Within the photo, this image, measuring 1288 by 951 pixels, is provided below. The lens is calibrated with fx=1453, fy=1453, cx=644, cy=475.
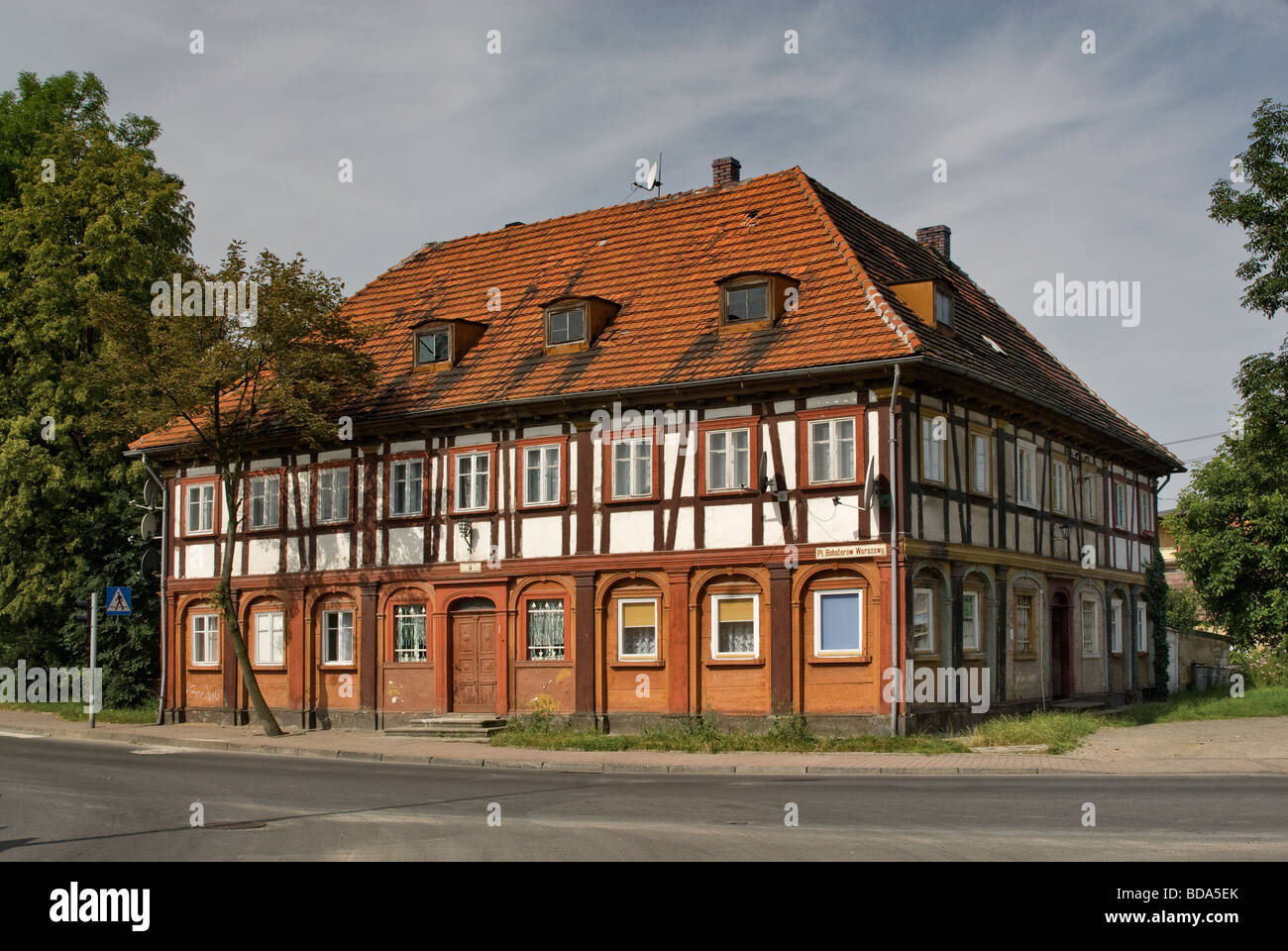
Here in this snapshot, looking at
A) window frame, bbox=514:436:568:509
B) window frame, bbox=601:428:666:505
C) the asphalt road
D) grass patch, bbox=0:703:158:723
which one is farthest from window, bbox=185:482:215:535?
the asphalt road

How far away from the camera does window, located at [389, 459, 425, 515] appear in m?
30.9

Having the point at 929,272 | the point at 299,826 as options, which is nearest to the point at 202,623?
the point at 929,272

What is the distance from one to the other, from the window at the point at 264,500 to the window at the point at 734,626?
1172 centimetres

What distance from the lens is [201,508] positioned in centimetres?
3456

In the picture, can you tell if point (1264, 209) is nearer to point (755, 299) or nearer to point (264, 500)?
point (755, 299)

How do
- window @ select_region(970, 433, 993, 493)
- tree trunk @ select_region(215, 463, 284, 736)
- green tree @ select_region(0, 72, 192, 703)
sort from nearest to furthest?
window @ select_region(970, 433, 993, 493) < tree trunk @ select_region(215, 463, 284, 736) < green tree @ select_region(0, 72, 192, 703)

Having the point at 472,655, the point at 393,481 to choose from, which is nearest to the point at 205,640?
the point at 393,481

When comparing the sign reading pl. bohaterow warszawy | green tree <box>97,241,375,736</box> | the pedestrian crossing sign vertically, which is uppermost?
green tree <box>97,241,375,736</box>

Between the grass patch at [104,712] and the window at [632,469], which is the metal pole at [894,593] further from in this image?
the grass patch at [104,712]

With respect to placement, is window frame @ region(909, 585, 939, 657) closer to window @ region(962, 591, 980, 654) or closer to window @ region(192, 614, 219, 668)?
→ window @ region(962, 591, 980, 654)

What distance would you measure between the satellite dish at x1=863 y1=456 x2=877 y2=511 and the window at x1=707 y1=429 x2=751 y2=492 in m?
2.30

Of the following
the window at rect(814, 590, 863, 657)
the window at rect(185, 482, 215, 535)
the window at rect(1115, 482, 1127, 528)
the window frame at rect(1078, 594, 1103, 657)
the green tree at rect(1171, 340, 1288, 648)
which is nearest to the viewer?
the window at rect(814, 590, 863, 657)

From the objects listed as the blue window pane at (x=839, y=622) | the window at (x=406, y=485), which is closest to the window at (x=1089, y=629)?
the blue window pane at (x=839, y=622)

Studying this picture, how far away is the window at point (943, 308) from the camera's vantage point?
90.5 feet
